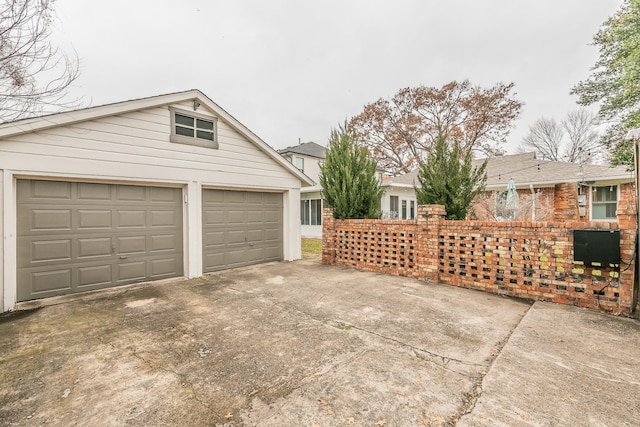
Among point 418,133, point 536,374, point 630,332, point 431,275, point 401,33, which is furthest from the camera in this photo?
point 418,133

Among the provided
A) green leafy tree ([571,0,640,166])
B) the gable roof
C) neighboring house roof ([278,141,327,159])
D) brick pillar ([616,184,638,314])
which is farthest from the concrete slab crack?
neighboring house roof ([278,141,327,159])

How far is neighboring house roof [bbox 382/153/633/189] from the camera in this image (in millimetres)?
11248

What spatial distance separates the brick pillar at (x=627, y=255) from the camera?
3.88 metres

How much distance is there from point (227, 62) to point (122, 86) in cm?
459

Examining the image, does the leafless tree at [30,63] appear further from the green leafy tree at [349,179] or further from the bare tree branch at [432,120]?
the bare tree branch at [432,120]

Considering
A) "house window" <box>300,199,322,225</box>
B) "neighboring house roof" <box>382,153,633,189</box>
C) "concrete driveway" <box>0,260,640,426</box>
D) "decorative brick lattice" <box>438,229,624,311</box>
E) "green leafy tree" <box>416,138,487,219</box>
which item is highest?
"neighboring house roof" <box>382,153,633,189</box>

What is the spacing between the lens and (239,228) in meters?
7.48

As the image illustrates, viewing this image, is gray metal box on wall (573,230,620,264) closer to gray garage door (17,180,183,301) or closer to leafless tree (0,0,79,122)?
gray garage door (17,180,183,301)

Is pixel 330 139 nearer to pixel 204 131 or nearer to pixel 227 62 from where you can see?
pixel 204 131

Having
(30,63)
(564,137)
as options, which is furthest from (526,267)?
(564,137)

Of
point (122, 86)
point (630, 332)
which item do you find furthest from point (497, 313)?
point (122, 86)

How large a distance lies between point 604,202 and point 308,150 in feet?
55.3

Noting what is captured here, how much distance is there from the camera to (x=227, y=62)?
38.0 ft

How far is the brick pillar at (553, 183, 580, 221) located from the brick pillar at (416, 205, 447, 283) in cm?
963
